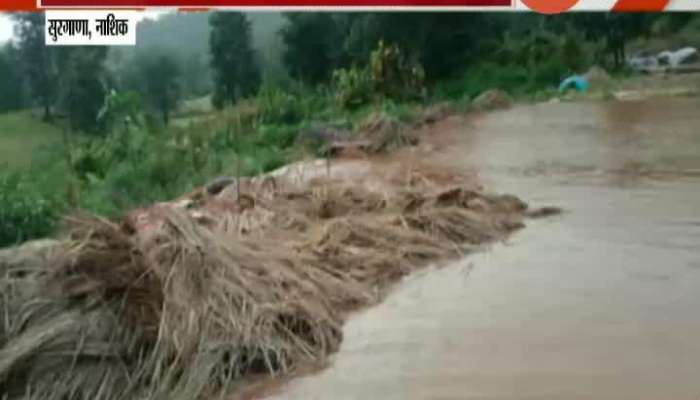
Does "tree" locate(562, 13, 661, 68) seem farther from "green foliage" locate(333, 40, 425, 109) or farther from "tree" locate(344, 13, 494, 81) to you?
"green foliage" locate(333, 40, 425, 109)

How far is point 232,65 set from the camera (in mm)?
3084

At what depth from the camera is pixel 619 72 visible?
3.13 metres

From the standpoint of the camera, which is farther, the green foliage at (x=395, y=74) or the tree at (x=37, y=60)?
the green foliage at (x=395, y=74)

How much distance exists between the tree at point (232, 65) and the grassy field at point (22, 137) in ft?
1.40

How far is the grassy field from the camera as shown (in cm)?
304

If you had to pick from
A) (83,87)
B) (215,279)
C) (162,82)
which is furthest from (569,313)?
(83,87)

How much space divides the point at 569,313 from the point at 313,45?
3.07ft

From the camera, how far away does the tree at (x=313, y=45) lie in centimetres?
298

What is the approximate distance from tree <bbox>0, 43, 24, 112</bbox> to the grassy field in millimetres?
25

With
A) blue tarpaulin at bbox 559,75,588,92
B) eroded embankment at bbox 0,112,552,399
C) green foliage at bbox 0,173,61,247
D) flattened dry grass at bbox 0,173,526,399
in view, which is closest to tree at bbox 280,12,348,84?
eroded embankment at bbox 0,112,552,399

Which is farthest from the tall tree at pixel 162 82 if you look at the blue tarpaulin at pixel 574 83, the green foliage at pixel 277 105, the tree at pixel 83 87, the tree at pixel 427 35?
the blue tarpaulin at pixel 574 83

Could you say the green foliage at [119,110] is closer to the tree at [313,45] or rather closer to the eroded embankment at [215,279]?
the eroded embankment at [215,279]

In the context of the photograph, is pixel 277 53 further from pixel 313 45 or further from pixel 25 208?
pixel 25 208

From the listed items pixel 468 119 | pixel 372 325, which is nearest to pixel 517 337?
pixel 372 325
